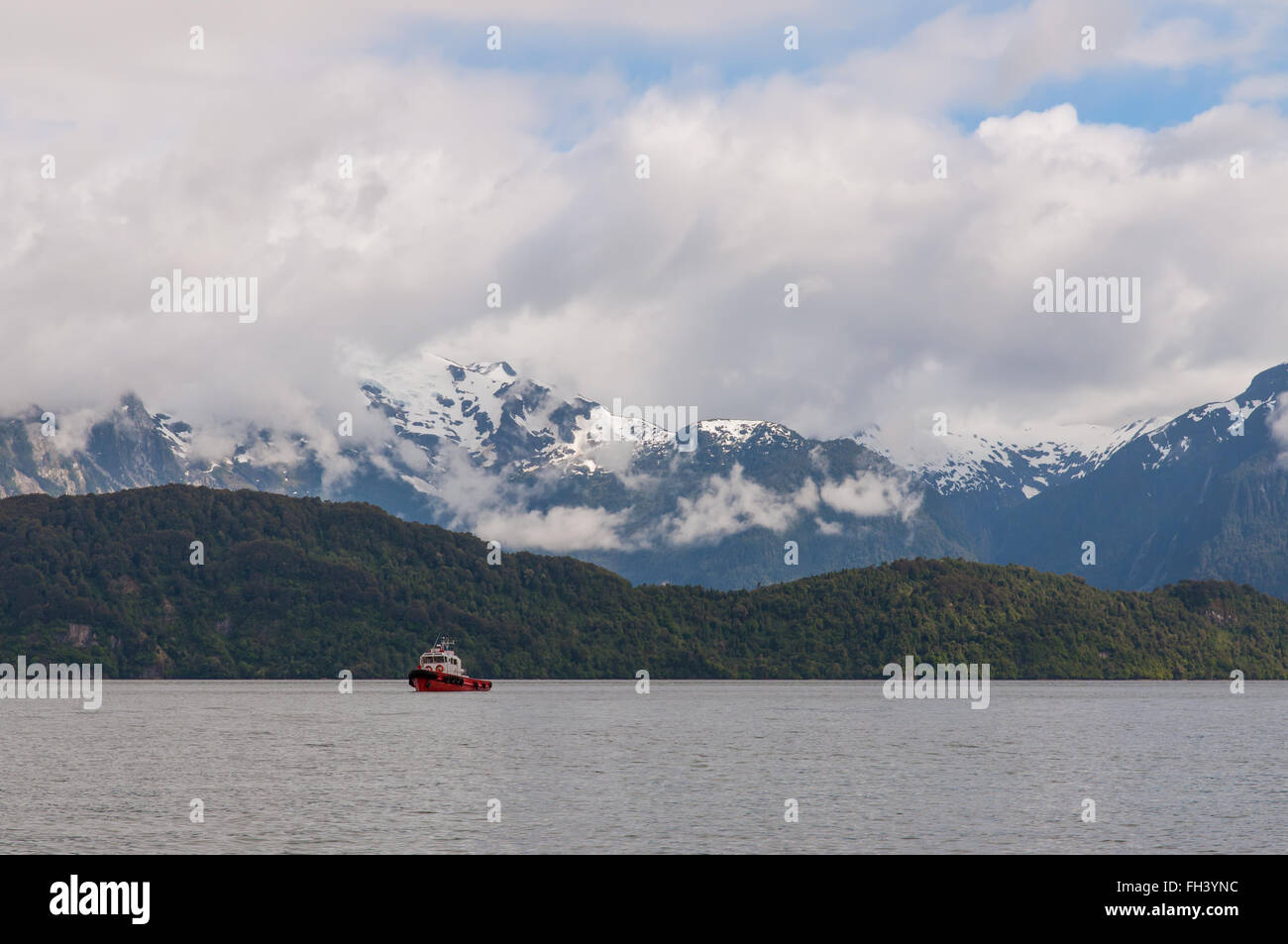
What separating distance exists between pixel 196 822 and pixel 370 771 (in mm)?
44158

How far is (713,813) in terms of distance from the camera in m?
114

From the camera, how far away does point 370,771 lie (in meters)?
151

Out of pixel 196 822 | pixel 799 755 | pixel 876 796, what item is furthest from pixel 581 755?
pixel 196 822

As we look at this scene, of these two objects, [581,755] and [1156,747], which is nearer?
[581,755]

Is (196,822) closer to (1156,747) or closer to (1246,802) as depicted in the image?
(1246,802)
